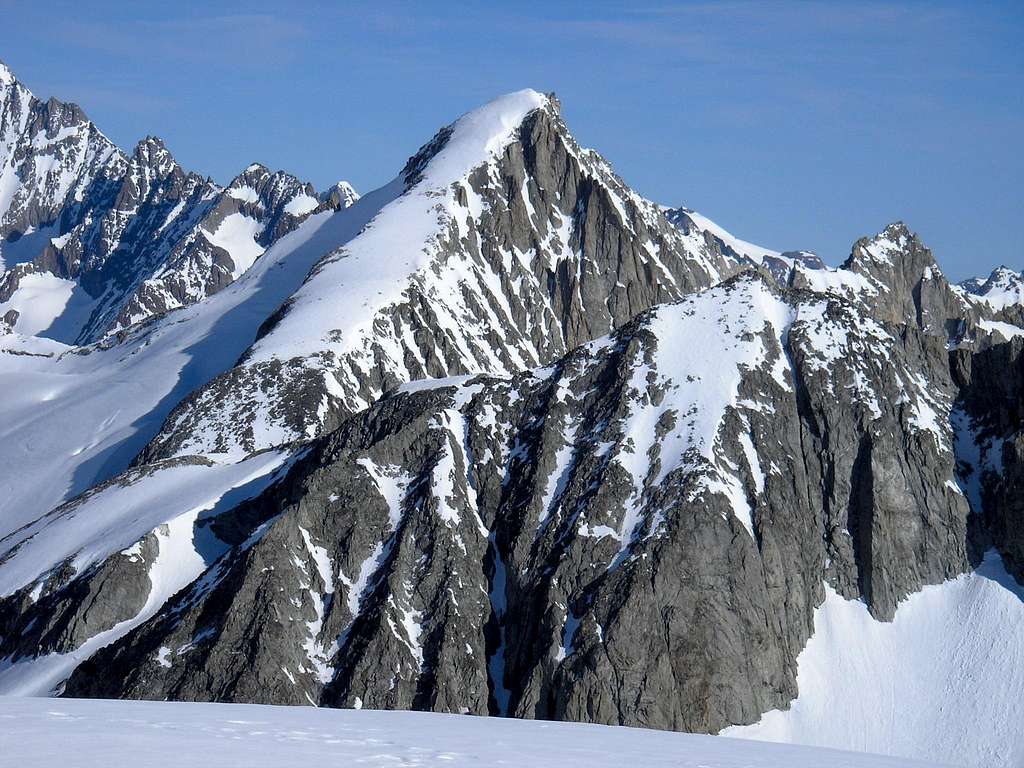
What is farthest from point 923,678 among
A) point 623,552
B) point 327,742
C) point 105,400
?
point 105,400

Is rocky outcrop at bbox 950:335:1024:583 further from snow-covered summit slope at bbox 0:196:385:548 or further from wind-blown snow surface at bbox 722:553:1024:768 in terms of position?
snow-covered summit slope at bbox 0:196:385:548

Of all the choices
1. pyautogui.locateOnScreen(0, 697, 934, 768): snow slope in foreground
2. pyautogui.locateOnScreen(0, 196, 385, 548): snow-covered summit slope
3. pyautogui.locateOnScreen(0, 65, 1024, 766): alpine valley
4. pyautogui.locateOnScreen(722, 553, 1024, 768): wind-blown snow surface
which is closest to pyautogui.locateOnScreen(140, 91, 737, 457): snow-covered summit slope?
pyautogui.locateOnScreen(0, 196, 385, 548): snow-covered summit slope

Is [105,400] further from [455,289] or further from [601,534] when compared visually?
[601,534]

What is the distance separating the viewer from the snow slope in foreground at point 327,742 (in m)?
25.0

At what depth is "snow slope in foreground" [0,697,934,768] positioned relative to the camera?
82.0 feet

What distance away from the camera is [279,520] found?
93.1 meters

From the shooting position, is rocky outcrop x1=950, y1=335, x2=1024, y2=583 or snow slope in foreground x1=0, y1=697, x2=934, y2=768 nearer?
snow slope in foreground x1=0, y1=697, x2=934, y2=768

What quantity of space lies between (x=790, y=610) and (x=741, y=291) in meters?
29.0

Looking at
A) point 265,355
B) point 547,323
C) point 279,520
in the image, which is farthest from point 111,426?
point 279,520

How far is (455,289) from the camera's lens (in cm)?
16712

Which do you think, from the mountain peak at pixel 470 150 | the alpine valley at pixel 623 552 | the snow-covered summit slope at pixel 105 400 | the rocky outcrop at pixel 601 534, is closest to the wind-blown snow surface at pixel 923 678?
the alpine valley at pixel 623 552

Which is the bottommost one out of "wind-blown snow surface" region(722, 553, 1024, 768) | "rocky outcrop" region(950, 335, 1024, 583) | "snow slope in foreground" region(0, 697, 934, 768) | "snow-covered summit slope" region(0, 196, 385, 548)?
"snow slope in foreground" region(0, 697, 934, 768)

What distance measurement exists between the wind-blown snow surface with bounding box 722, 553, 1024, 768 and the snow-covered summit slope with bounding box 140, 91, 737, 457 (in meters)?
57.1

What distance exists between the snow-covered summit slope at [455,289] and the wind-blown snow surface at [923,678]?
5706 centimetres
